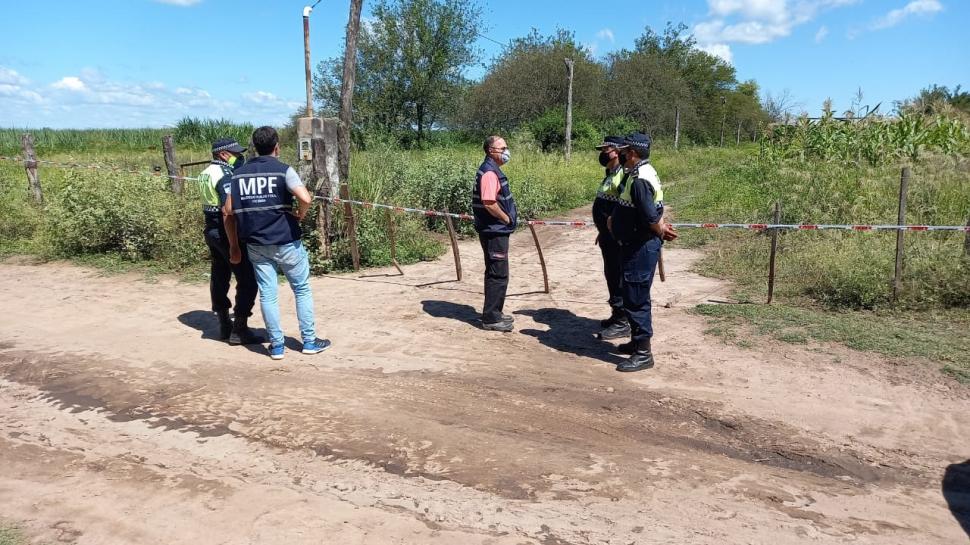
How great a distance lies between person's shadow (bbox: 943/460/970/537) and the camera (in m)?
3.53

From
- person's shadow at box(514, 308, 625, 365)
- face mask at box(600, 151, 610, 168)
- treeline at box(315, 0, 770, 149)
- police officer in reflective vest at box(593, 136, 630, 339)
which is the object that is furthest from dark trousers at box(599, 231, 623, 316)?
treeline at box(315, 0, 770, 149)

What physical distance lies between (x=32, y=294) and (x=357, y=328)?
4574 mm

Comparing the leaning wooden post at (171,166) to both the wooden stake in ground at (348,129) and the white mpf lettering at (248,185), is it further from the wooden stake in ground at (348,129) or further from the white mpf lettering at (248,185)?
the white mpf lettering at (248,185)

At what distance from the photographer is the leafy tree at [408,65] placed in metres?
35.2

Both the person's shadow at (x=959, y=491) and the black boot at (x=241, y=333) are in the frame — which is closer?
the person's shadow at (x=959, y=491)

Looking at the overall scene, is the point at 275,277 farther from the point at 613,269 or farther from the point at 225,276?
the point at 613,269

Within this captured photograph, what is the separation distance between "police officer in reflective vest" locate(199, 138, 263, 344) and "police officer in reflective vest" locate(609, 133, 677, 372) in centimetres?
346

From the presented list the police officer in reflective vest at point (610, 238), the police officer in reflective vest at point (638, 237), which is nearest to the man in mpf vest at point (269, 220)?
the police officer in reflective vest at point (638, 237)

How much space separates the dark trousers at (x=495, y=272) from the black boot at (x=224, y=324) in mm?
2545

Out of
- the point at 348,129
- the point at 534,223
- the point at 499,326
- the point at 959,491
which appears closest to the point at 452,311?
the point at 499,326

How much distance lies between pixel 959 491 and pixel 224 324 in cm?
600

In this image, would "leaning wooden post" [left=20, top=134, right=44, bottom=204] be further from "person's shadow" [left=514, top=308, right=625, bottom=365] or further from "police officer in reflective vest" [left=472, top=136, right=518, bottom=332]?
"person's shadow" [left=514, top=308, right=625, bottom=365]

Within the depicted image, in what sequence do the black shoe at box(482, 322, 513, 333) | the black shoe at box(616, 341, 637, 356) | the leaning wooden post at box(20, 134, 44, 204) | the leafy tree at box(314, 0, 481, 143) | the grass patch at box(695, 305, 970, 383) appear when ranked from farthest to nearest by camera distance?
the leafy tree at box(314, 0, 481, 143)
the leaning wooden post at box(20, 134, 44, 204)
the black shoe at box(482, 322, 513, 333)
the black shoe at box(616, 341, 637, 356)
the grass patch at box(695, 305, 970, 383)

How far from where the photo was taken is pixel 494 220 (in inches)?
256
